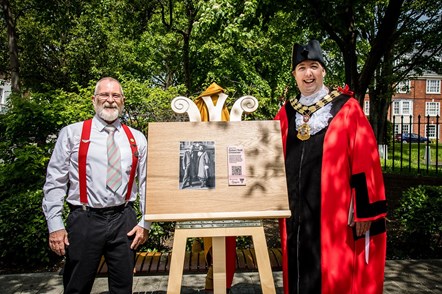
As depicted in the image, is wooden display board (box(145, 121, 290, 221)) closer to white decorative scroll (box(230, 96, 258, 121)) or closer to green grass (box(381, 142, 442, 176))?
white decorative scroll (box(230, 96, 258, 121))

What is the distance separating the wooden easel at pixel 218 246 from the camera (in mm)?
2658

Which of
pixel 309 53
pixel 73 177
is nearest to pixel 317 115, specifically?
pixel 309 53

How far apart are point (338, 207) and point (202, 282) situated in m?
1.98

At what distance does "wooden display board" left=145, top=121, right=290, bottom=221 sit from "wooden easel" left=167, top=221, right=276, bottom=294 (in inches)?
5.4

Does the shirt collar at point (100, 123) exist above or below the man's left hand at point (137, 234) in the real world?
above

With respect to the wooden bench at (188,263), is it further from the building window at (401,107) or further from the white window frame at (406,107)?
the white window frame at (406,107)

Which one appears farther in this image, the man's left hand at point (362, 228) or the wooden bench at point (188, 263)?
the wooden bench at point (188, 263)

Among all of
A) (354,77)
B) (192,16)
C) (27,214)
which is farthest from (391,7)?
(192,16)

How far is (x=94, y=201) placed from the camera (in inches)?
102

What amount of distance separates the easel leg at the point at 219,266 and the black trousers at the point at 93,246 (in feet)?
1.96

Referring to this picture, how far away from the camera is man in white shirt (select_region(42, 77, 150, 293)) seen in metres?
2.59

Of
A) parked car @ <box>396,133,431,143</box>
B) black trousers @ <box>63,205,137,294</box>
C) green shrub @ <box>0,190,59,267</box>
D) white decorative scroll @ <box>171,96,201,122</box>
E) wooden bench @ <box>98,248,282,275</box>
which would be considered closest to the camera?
black trousers @ <box>63,205,137,294</box>

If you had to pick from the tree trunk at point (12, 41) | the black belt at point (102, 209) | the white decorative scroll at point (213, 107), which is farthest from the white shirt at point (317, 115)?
the tree trunk at point (12, 41)

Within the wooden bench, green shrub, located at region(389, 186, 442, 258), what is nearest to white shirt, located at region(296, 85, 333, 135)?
the wooden bench
